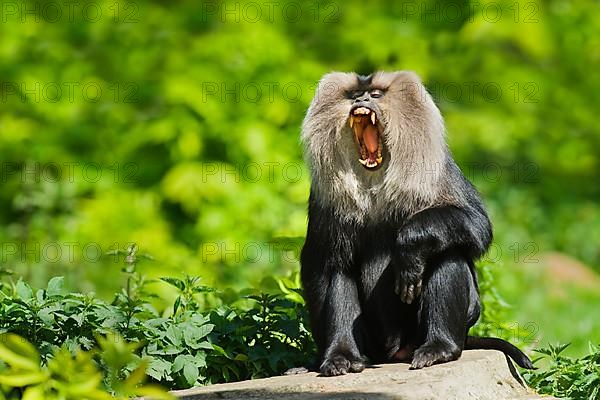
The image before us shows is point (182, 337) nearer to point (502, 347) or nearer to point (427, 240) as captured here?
point (427, 240)

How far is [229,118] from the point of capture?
32.9ft

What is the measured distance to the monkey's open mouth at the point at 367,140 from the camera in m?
5.21

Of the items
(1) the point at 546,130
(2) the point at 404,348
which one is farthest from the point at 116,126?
(1) the point at 546,130

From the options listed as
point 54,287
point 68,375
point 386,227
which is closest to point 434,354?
point 386,227

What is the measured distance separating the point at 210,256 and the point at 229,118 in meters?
1.53

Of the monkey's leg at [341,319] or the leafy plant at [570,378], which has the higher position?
the monkey's leg at [341,319]

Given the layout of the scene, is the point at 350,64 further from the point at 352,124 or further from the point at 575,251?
the point at 352,124

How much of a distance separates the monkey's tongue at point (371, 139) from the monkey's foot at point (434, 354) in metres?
1.04

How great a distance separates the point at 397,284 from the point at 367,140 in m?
0.76

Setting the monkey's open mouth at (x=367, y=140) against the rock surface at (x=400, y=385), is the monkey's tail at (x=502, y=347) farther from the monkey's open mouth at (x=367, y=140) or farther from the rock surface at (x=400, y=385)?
the monkey's open mouth at (x=367, y=140)

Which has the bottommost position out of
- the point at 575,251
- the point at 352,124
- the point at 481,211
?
the point at 575,251

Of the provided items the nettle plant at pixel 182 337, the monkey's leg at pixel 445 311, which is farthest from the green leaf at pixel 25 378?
the monkey's leg at pixel 445 311

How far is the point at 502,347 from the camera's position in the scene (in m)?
5.36

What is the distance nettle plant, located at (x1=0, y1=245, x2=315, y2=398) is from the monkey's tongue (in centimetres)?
106
